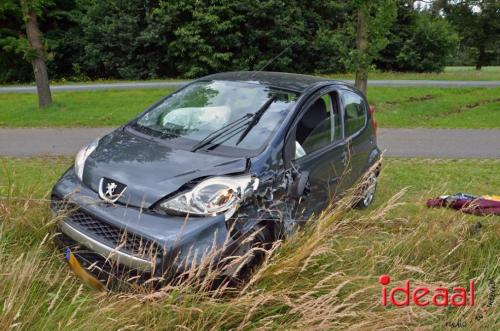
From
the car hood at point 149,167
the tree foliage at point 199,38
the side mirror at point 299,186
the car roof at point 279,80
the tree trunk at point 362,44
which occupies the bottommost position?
the side mirror at point 299,186

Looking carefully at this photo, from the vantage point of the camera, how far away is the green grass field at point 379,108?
1220 cm

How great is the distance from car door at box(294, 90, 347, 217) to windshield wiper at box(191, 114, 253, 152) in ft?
1.62

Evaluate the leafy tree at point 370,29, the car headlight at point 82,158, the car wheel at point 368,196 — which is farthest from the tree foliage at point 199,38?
the car headlight at point 82,158

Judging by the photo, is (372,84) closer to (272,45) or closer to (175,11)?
(272,45)

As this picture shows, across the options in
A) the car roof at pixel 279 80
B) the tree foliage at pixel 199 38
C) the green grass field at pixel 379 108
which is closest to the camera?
the car roof at pixel 279 80

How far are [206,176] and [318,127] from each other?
1.58m

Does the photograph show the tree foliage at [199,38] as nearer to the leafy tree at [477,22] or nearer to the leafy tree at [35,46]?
the leafy tree at [35,46]

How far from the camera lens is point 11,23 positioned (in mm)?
30953

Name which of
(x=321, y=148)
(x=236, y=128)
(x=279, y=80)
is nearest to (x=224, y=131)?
(x=236, y=128)

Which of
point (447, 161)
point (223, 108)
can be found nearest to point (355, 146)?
point (223, 108)

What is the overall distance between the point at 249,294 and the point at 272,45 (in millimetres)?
27157

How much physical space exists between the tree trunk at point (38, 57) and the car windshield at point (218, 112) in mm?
10115

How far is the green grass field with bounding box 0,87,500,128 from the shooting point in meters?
12.2

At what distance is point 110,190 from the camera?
3.39m
